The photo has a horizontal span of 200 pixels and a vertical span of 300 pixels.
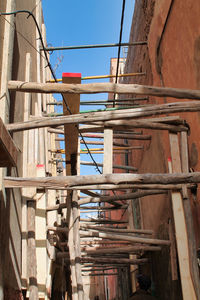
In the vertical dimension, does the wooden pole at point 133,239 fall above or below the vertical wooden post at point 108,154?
below

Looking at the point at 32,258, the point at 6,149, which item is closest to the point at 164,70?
the point at 32,258

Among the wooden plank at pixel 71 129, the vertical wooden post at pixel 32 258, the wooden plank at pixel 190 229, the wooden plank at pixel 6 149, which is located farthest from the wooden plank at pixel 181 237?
the wooden plank at pixel 6 149

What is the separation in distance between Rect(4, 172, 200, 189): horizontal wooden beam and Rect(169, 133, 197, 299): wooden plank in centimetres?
64

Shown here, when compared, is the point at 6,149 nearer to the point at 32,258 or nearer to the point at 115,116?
the point at 115,116

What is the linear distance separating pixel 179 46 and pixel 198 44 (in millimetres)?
902

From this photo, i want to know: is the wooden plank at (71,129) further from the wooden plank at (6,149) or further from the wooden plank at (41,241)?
the wooden plank at (6,149)

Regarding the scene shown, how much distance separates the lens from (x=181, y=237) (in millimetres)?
4191

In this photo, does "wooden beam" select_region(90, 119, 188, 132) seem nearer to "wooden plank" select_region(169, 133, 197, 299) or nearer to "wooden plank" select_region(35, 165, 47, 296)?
"wooden plank" select_region(169, 133, 197, 299)

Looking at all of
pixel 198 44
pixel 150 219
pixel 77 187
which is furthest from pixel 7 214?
pixel 150 219

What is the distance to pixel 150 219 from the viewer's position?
870 centimetres

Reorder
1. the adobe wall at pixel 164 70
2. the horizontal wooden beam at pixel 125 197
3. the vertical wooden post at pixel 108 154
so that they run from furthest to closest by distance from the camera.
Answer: the horizontal wooden beam at pixel 125 197
the adobe wall at pixel 164 70
the vertical wooden post at pixel 108 154

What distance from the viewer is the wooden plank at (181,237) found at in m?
3.88

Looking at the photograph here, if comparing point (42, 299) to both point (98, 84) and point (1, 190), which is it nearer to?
point (1, 190)

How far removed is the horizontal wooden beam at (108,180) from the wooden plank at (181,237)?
25.2 inches
